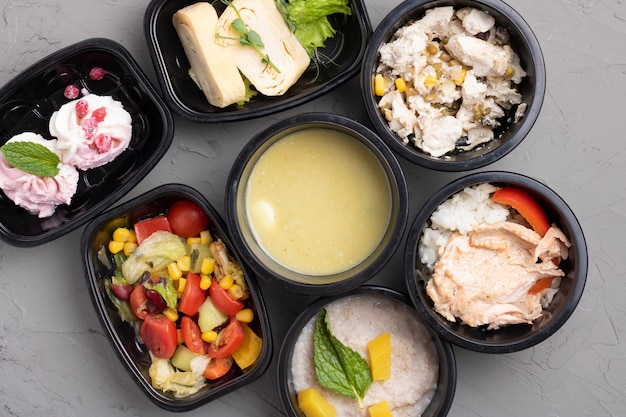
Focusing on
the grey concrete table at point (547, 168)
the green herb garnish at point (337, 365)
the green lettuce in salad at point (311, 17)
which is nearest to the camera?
the green herb garnish at point (337, 365)

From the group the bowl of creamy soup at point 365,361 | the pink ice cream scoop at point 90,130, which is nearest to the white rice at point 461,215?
the bowl of creamy soup at point 365,361

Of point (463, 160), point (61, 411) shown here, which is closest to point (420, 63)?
point (463, 160)

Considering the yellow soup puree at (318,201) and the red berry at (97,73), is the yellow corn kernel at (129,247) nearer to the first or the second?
the yellow soup puree at (318,201)

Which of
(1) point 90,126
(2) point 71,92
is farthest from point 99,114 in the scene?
(2) point 71,92

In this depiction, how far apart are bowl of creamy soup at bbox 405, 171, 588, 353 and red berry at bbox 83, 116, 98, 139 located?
1.34 meters

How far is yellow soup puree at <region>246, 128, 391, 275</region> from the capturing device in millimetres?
2436

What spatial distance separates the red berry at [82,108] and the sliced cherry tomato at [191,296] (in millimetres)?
786

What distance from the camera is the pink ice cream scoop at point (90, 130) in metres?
2.51

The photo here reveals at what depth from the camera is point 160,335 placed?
8.23 ft

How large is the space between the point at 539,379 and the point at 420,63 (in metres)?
1.46

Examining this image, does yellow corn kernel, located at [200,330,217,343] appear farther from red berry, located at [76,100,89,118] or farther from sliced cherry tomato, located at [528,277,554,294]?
sliced cherry tomato, located at [528,277,554,294]

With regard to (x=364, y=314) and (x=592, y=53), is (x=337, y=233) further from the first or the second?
(x=592, y=53)

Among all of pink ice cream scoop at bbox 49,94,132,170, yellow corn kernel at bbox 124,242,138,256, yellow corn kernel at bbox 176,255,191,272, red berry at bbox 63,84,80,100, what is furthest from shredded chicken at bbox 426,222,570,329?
red berry at bbox 63,84,80,100

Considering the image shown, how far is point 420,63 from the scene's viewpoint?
2475 millimetres
